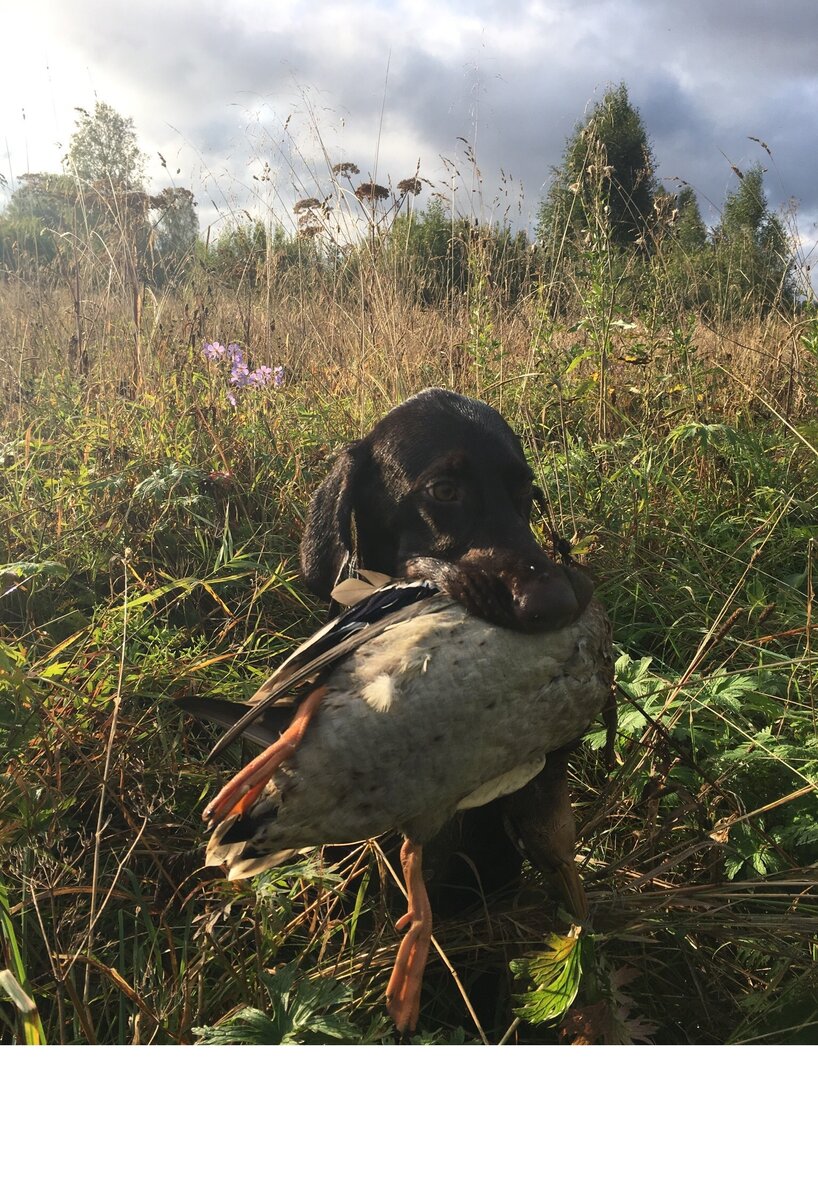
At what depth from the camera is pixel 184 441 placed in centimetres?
274

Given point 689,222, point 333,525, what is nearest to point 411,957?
point 333,525

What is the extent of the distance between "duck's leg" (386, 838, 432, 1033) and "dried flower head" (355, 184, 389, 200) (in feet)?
4.64

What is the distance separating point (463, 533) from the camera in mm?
1483

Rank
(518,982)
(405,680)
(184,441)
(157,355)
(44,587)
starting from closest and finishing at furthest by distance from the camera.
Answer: (405,680) → (518,982) → (44,587) → (184,441) → (157,355)

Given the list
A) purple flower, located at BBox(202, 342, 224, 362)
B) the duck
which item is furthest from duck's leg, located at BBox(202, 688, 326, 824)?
purple flower, located at BBox(202, 342, 224, 362)

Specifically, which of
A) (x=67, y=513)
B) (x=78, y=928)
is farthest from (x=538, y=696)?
(x=67, y=513)

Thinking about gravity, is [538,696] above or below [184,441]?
below

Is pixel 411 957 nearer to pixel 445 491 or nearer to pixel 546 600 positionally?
pixel 546 600

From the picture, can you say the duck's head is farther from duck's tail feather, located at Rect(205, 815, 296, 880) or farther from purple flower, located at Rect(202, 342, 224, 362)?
purple flower, located at Rect(202, 342, 224, 362)

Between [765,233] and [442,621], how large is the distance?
1.40m

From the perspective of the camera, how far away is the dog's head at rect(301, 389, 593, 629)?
1.47 meters
